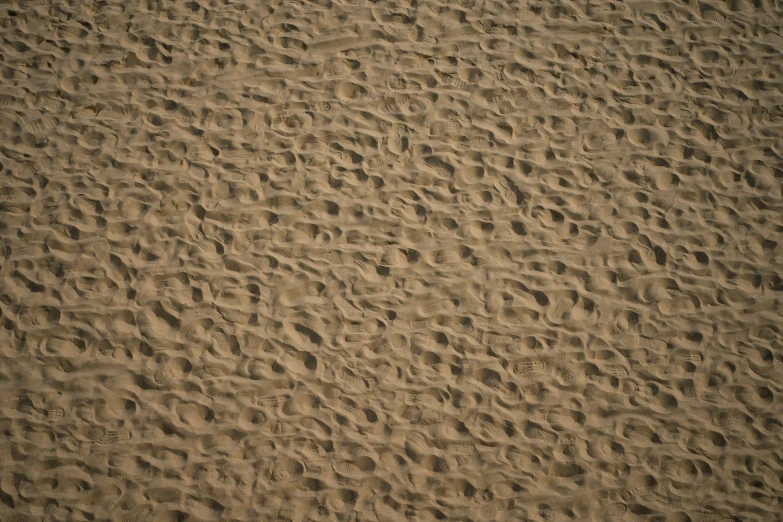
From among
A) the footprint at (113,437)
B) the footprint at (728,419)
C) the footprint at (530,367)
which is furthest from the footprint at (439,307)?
the footprint at (113,437)

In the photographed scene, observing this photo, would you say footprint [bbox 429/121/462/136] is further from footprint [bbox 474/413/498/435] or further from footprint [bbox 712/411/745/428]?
footprint [bbox 712/411/745/428]

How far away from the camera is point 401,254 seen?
625 centimetres

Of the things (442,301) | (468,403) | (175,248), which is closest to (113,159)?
(175,248)

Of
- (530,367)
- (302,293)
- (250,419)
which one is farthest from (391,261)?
(250,419)

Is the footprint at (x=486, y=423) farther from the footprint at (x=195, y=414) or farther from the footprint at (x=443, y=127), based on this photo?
the footprint at (x=443, y=127)

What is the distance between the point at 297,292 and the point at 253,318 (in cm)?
38

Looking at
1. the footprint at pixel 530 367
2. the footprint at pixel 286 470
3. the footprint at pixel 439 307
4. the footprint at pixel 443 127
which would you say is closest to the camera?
the footprint at pixel 286 470

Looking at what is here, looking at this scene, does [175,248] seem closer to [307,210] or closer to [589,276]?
[307,210]

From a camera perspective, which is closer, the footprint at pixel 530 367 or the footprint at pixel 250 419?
the footprint at pixel 250 419

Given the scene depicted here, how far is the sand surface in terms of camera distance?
5465mm

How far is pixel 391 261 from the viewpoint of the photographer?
6.21 m

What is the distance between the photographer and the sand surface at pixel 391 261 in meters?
5.46

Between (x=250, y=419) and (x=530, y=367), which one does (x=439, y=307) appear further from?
(x=250, y=419)

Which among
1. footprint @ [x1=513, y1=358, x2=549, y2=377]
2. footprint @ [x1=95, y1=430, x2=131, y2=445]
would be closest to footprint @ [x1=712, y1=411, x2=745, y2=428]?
footprint @ [x1=513, y1=358, x2=549, y2=377]
